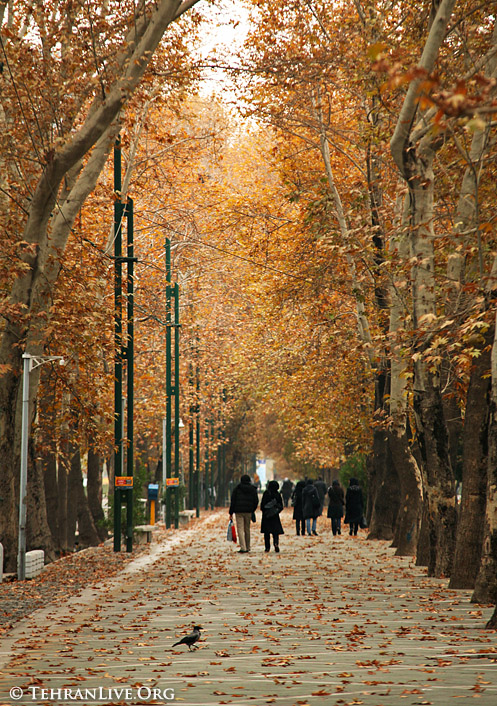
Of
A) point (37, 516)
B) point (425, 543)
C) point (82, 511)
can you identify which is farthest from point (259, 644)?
point (82, 511)

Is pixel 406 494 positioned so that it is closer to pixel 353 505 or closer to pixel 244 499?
pixel 244 499

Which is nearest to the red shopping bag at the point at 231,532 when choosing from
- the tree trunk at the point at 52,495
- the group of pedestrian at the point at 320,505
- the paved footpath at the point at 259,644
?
the group of pedestrian at the point at 320,505

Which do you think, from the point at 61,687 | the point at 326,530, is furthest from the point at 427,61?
the point at 326,530

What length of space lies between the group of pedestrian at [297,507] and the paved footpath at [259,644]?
4930 mm

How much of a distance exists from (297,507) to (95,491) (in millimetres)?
6094

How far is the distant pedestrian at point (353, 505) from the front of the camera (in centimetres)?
3250

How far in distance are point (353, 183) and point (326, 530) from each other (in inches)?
550

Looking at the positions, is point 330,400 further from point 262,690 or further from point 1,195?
point 262,690

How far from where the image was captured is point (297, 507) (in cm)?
3158

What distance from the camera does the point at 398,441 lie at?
73.2ft

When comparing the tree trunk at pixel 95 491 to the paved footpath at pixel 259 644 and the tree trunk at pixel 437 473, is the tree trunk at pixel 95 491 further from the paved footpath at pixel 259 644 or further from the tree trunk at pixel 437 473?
the tree trunk at pixel 437 473

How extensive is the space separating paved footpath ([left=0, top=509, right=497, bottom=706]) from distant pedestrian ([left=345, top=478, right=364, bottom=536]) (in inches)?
585

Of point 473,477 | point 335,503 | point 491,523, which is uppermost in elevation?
point 473,477

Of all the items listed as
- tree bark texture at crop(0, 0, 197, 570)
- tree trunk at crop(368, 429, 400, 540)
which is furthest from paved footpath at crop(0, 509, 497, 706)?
tree trunk at crop(368, 429, 400, 540)
